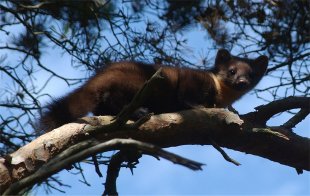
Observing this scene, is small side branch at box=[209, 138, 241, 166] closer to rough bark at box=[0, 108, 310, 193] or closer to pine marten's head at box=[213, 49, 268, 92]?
rough bark at box=[0, 108, 310, 193]

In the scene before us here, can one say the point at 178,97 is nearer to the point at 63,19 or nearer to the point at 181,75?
the point at 181,75

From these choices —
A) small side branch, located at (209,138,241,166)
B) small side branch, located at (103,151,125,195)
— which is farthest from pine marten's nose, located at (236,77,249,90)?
small side branch, located at (103,151,125,195)

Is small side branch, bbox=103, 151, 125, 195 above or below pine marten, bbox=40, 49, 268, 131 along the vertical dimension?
below

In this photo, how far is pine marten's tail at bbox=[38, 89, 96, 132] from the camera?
403 centimetres

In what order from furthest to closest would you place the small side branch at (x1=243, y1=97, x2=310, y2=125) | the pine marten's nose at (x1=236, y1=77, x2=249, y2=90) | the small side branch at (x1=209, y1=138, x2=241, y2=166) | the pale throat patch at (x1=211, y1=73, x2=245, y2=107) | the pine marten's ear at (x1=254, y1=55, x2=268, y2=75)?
the pine marten's ear at (x1=254, y1=55, x2=268, y2=75), the pine marten's nose at (x1=236, y1=77, x2=249, y2=90), the pale throat patch at (x1=211, y1=73, x2=245, y2=107), the small side branch at (x1=243, y1=97, x2=310, y2=125), the small side branch at (x1=209, y1=138, x2=241, y2=166)

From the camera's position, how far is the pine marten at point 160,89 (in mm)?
4148

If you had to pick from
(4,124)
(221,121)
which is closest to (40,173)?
(221,121)

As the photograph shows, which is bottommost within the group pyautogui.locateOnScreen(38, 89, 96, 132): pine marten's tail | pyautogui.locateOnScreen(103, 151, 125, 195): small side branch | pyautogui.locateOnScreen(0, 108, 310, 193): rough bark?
pyautogui.locateOnScreen(103, 151, 125, 195): small side branch

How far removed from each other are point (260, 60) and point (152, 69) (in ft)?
4.28

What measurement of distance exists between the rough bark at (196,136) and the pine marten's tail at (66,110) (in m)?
0.70

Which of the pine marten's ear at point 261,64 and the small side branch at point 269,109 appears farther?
the pine marten's ear at point 261,64

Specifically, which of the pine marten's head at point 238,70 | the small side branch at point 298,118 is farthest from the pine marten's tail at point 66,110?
the pine marten's head at point 238,70

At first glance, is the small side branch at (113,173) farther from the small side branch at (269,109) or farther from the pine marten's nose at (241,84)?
the pine marten's nose at (241,84)

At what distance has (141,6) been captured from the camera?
19.9ft
